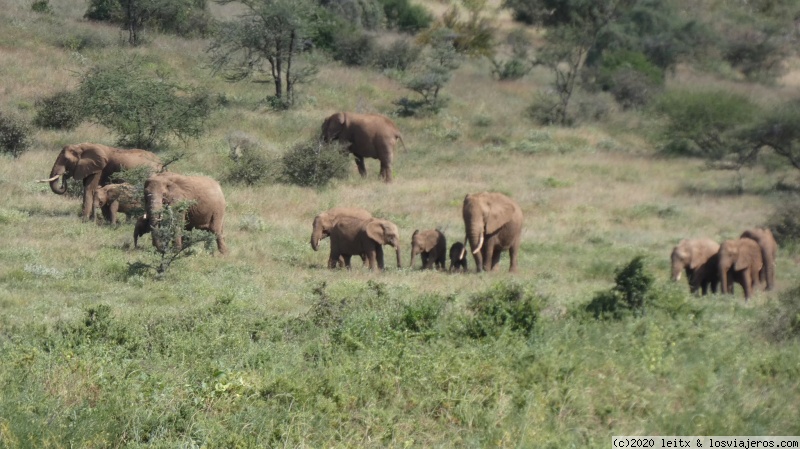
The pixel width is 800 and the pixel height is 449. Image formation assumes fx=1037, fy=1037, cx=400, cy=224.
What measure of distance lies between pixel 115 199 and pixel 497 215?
7.75 metres

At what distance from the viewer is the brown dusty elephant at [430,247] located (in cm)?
2098

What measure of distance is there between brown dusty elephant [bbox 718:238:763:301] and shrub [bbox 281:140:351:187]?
11460 mm

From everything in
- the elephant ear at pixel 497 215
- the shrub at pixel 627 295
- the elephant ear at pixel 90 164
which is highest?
the shrub at pixel 627 295

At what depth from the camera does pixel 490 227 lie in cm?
2061

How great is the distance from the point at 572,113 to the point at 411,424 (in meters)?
35.0

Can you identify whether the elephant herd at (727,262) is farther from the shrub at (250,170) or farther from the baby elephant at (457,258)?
the shrub at (250,170)

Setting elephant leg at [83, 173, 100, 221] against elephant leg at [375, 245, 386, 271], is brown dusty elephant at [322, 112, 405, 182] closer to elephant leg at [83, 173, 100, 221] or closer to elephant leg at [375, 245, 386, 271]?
elephant leg at [83, 173, 100, 221]

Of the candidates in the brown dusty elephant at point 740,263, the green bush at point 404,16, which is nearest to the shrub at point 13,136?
the brown dusty elephant at point 740,263

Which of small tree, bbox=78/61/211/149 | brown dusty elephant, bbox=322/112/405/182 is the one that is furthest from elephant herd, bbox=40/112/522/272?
brown dusty elephant, bbox=322/112/405/182

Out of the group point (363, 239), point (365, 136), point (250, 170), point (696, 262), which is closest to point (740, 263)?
point (696, 262)

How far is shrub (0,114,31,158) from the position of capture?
92.1ft

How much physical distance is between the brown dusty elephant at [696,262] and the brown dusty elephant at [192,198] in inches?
358

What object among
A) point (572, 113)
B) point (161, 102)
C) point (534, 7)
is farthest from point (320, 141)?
point (534, 7)

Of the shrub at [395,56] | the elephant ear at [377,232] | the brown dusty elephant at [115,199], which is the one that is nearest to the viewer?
the elephant ear at [377,232]
